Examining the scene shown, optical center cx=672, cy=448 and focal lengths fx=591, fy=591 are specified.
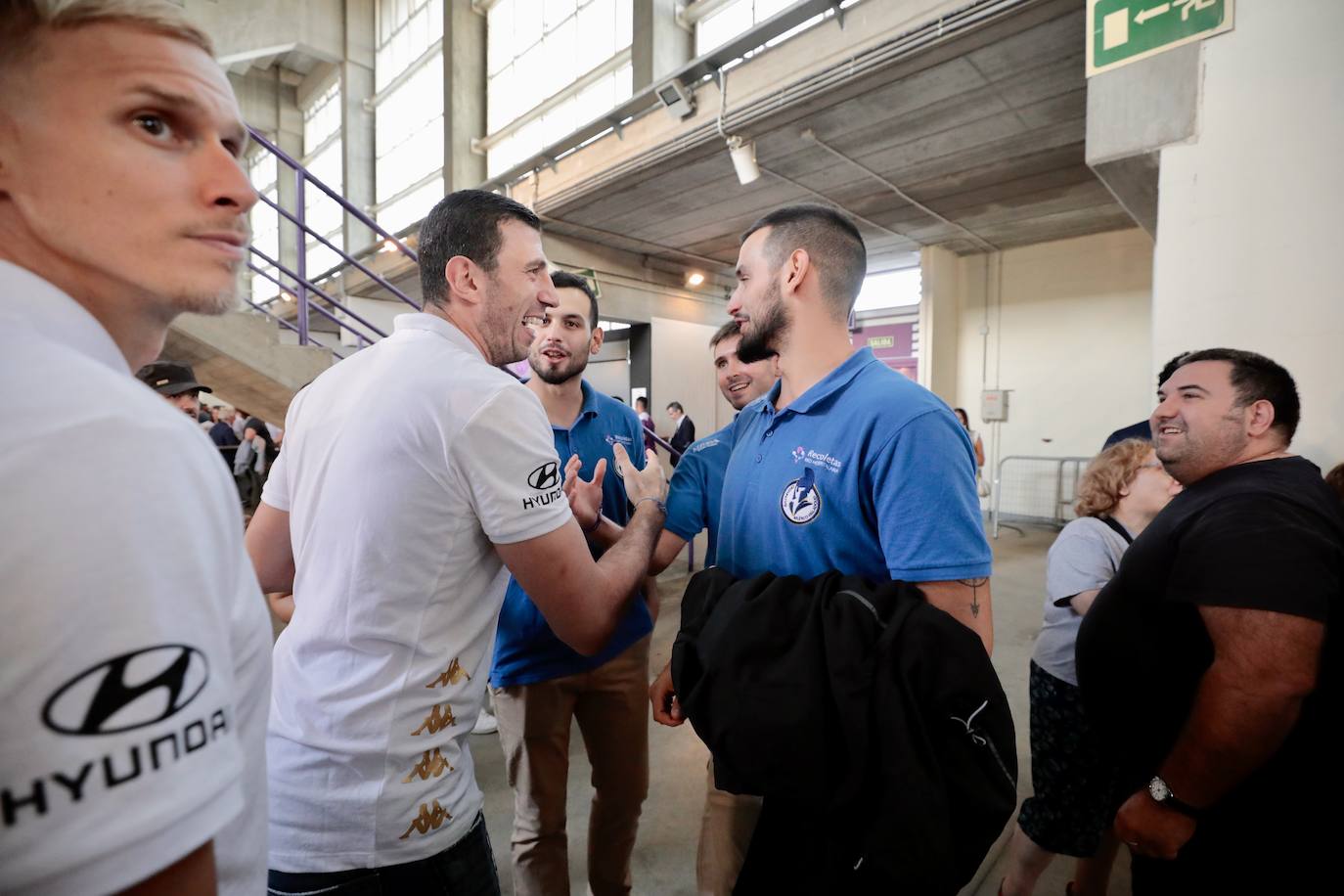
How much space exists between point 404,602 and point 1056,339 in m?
10.7

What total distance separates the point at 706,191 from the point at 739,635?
7.69 metres

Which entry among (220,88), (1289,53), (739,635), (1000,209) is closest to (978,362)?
(1000,209)

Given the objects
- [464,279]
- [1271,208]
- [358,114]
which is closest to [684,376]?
[1271,208]

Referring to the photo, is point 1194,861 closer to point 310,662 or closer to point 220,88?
point 310,662

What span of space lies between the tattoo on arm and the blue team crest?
1.08 ft

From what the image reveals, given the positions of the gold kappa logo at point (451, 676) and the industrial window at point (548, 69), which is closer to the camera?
the gold kappa logo at point (451, 676)

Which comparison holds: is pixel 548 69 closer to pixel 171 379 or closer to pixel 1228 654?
pixel 171 379

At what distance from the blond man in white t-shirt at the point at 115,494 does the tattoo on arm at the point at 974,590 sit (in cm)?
118

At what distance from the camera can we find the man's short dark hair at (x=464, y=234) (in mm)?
1504

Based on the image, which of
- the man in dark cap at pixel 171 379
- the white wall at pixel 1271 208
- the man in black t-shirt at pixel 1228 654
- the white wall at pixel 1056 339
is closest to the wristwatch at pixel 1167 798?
the man in black t-shirt at pixel 1228 654

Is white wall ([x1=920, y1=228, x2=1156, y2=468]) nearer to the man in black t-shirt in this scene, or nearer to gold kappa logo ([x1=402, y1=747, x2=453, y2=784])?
the man in black t-shirt

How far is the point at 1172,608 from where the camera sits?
161 centimetres

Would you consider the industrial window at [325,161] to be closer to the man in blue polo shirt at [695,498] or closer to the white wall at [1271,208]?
the man in blue polo shirt at [695,498]

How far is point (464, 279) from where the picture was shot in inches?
58.7
